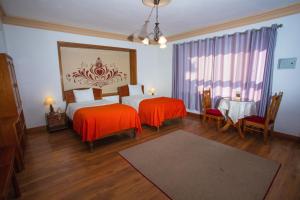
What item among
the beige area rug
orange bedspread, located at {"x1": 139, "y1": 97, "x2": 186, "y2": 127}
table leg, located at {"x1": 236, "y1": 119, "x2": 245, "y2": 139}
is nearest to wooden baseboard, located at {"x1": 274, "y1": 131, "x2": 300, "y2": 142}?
table leg, located at {"x1": 236, "y1": 119, "x2": 245, "y2": 139}

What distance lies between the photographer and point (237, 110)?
3.36m

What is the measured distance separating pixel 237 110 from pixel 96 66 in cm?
399

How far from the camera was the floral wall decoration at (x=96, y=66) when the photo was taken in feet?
13.5

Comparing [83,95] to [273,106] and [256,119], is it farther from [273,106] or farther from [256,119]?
[273,106]

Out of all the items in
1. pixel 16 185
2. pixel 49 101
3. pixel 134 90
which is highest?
pixel 134 90

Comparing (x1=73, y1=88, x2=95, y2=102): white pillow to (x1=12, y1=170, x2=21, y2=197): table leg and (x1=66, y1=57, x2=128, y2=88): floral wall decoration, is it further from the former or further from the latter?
(x1=12, y1=170, x2=21, y2=197): table leg

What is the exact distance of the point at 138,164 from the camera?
238 centimetres

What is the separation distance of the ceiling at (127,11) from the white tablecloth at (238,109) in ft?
6.35

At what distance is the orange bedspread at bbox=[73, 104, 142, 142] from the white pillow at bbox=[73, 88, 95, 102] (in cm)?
100

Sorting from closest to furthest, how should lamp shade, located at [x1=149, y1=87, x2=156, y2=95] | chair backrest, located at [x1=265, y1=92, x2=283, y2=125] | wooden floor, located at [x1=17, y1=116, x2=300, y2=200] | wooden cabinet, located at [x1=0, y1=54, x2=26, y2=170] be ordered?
wooden floor, located at [x1=17, y1=116, x2=300, y2=200], wooden cabinet, located at [x1=0, y1=54, x2=26, y2=170], chair backrest, located at [x1=265, y1=92, x2=283, y2=125], lamp shade, located at [x1=149, y1=87, x2=156, y2=95]

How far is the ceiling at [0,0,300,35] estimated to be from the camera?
2.68 meters

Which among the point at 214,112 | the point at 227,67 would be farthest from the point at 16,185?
the point at 227,67

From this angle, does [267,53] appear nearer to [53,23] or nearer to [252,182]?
[252,182]

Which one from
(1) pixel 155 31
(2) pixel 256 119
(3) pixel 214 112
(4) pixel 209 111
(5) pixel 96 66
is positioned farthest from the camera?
(5) pixel 96 66
